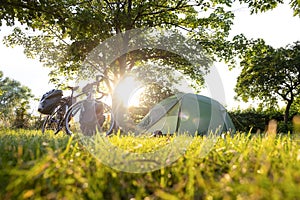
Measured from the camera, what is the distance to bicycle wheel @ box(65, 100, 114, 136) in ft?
17.8

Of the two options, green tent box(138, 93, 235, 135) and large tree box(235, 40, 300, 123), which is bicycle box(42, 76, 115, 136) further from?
large tree box(235, 40, 300, 123)

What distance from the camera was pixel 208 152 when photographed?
7.20 feet

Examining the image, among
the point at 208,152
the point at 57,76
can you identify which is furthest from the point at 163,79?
the point at 208,152

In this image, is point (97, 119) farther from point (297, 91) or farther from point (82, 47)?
point (297, 91)

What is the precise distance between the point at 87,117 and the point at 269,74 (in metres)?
12.1

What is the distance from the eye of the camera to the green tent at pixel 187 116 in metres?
9.81

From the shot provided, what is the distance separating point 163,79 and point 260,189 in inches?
700

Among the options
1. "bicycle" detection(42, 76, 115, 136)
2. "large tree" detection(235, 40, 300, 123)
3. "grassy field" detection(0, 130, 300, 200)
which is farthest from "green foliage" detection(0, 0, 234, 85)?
"grassy field" detection(0, 130, 300, 200)

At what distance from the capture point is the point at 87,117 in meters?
5.45

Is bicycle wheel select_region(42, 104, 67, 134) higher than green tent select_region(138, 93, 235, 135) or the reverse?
the reverse

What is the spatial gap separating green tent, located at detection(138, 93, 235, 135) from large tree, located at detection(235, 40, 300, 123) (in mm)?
5474

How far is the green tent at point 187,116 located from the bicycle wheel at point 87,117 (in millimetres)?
4389

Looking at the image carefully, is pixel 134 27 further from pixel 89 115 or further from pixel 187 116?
pixel 89 115

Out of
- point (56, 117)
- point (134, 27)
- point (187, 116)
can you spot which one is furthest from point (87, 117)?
point (134, 27)
